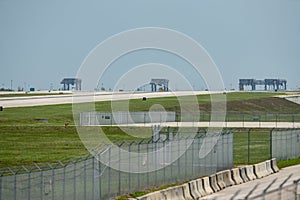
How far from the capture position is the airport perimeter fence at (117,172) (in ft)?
65.0

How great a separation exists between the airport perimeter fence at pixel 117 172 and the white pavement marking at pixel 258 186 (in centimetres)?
223

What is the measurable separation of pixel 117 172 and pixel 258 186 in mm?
8790

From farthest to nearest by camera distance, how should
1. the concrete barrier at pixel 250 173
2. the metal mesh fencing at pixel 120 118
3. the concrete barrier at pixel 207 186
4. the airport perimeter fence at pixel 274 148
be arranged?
the metal mesh fencing at pixel 120 118, the airport perimeter fence at pixel 274 148, the concrete barrier at pixel 250 173, the concrete barrier at pixel 207 186

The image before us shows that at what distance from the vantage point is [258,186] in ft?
105

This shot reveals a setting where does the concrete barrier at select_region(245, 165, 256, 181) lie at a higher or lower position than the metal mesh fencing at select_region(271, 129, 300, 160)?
lower

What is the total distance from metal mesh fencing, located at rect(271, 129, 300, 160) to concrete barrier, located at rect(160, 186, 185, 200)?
19.8 m

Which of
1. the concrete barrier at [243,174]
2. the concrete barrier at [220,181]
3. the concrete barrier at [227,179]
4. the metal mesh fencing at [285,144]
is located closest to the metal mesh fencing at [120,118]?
the metal mesh fencing at [285,144]

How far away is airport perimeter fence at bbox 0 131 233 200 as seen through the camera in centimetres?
1981

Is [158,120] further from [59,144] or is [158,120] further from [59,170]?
[59,170]

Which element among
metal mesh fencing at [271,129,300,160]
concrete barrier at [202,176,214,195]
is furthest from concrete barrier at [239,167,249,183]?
metal mesh fencing at [271,129,300,160]

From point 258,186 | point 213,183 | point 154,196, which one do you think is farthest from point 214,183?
point 154,196

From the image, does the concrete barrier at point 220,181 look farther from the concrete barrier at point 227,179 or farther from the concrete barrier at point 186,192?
the concrete barrier at point 186,192

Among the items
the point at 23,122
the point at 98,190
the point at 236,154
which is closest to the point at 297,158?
the point at 236,154

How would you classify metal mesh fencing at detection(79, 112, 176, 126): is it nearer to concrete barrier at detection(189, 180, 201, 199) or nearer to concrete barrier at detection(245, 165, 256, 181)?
concrete barrier at detection(245, 165, 256, 181)
